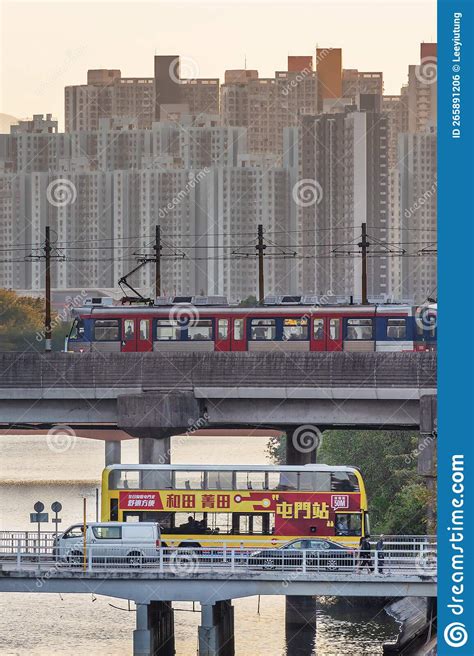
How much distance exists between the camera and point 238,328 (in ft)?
181

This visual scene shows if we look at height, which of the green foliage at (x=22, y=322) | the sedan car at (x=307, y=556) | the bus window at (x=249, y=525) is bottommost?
the sedan car at (x=307, y=556)

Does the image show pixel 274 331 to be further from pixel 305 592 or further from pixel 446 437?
pixel 446 437

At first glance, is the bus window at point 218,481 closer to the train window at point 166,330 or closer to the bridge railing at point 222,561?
the bridge railing at point 222,561

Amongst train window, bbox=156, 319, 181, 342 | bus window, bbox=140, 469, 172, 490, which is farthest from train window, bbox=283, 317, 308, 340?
bus window, bbox=140, 469, 172, 490

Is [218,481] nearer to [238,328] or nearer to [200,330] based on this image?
[238,328]

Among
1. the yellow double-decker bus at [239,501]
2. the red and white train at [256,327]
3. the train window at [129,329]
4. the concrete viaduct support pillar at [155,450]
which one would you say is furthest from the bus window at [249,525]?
the train window at [129,329]

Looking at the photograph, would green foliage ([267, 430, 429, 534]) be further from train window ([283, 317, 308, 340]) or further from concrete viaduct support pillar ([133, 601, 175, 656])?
concrete viaduct support pillar ([133, 601, 175, 656])

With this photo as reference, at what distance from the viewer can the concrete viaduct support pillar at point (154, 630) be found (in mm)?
38062

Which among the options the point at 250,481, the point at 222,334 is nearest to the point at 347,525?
the point at 250,481

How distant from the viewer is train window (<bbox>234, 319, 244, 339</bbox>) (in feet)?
181

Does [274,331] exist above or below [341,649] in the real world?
above

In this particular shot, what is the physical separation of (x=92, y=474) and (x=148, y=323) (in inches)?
1833

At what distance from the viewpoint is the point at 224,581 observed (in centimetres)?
3800

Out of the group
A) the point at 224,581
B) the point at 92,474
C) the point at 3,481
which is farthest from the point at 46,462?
the point at 224,581
